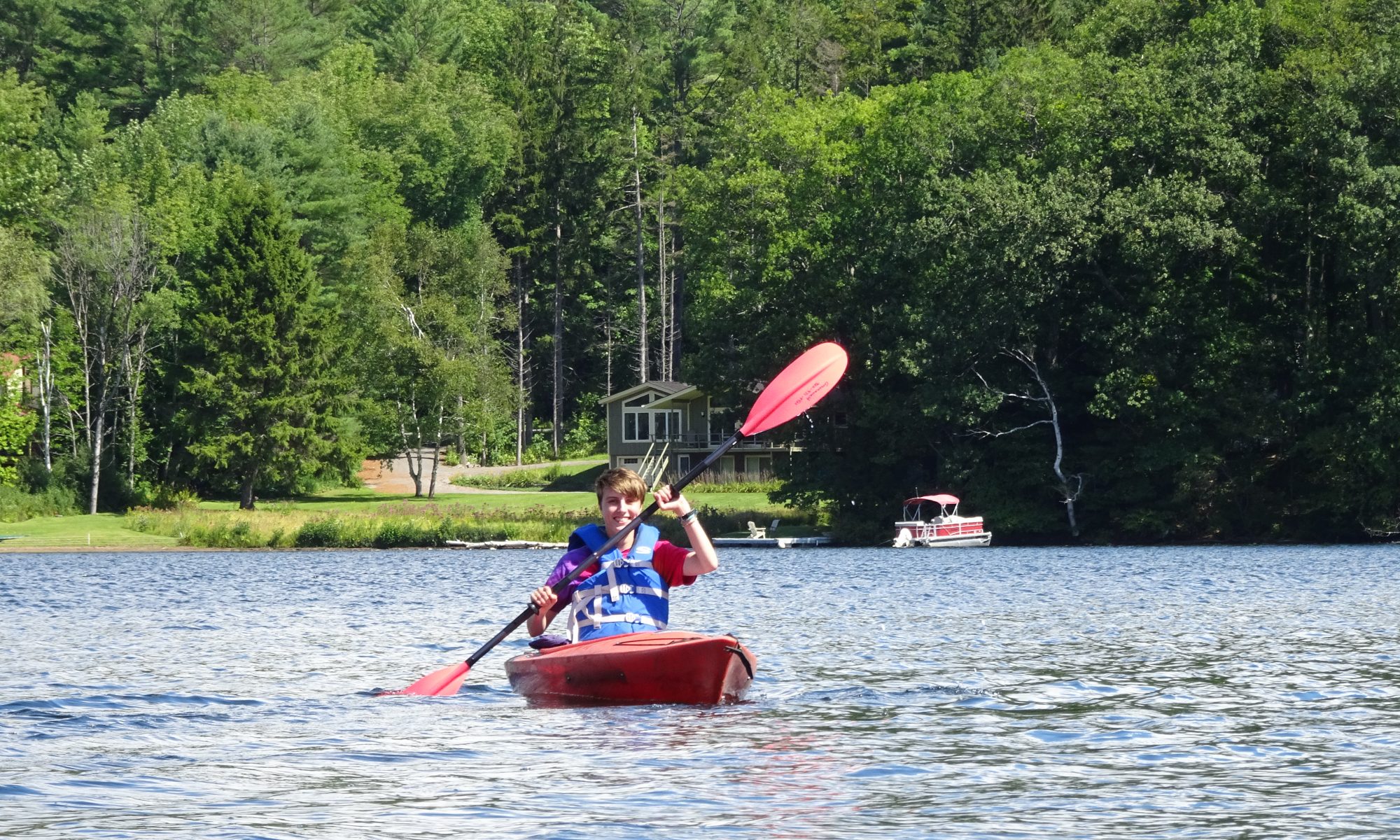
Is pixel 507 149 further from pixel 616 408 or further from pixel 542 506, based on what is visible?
pixel 542 506

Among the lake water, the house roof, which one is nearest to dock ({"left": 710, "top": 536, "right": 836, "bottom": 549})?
the house roof

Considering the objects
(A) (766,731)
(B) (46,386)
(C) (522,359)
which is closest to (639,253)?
(C) (522,359)

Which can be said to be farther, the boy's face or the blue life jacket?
the blue life jacket

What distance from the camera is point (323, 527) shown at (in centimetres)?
5134

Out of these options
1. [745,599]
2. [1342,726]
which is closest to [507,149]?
[745,599]

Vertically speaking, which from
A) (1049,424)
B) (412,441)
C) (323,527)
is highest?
(412,441)

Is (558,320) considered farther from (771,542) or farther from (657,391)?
(771,542)

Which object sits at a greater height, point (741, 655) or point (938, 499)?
point (938, 499)

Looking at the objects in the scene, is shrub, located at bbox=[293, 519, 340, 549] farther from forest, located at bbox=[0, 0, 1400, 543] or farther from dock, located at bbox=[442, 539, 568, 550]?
forest, located at bbox=[0, 0, 1400, 543]

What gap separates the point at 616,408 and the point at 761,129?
1763cm

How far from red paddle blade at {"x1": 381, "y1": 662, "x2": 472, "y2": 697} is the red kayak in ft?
3.73

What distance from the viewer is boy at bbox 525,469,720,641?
12.2m

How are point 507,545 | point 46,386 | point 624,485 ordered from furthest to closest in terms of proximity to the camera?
point 46,386 → point 507,545 → point 624,485

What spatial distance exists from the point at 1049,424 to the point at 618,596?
38291 millimetres
